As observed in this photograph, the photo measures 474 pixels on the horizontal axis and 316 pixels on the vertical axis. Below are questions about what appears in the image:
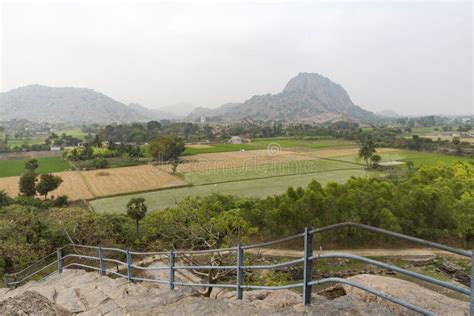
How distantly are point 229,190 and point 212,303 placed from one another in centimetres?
3527

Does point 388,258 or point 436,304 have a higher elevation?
point 436,304

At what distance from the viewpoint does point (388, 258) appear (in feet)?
63.3

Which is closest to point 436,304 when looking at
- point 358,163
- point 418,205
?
point 418,205

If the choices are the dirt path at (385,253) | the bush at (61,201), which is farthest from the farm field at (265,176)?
the dirt path at (385,253)

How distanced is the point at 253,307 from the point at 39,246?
1874 centimetres

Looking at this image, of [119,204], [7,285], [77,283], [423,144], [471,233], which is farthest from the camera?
[423,144]

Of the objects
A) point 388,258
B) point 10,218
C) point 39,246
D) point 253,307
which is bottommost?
point 388,258

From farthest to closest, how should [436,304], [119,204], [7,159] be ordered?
[7,159] → [119,204] → [436,304]

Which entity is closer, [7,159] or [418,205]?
[418,205]

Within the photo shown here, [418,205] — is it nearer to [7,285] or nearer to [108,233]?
[108,233]

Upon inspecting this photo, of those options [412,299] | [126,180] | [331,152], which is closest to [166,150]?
[126,180]

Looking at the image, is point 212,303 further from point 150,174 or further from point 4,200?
point 150,174

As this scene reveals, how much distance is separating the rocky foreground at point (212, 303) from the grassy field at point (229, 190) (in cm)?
2536

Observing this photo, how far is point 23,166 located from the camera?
54.5 metres
